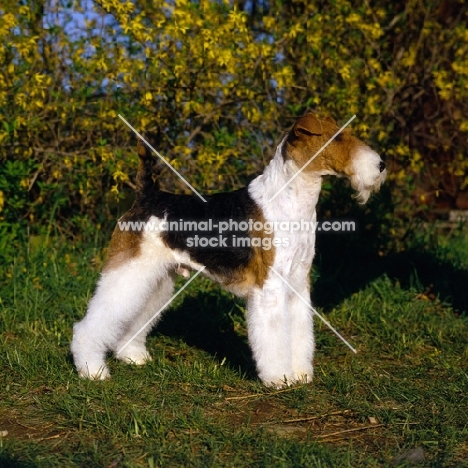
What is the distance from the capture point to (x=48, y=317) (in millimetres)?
5758

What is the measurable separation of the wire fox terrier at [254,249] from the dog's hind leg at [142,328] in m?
0.06

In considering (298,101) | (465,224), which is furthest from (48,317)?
(465,224)

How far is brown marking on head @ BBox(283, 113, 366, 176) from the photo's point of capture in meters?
4.14

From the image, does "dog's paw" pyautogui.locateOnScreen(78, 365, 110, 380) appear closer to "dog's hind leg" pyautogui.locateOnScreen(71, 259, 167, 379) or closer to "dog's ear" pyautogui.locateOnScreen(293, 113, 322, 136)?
"dog's hind leg" pyautogui.locateOnScreen(71, 259, 167, 379)

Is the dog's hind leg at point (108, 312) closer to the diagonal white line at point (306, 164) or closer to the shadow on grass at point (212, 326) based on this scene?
the shadow on grass at point (212, 326)

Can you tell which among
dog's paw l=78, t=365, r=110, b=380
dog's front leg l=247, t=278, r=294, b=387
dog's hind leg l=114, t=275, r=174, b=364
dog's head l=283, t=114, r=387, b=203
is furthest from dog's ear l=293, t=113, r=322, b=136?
dog's paw l=78, t=365, r=110, b=380

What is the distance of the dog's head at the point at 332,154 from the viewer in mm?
4078

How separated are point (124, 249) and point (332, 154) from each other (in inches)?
58.3

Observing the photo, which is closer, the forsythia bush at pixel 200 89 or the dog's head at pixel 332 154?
the dog's head at pixel 332 154

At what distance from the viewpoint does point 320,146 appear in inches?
166

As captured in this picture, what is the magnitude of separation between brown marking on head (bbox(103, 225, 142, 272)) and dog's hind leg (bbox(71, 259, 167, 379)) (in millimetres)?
33

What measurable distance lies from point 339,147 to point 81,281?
126 inches

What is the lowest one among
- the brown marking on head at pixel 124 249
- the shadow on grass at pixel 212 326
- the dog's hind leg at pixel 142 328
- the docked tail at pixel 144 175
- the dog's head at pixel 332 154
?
the shadow on grass at pixel 212 326

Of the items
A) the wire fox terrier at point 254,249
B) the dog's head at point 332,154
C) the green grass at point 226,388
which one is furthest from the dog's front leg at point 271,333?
the dog's head at point 332,154
